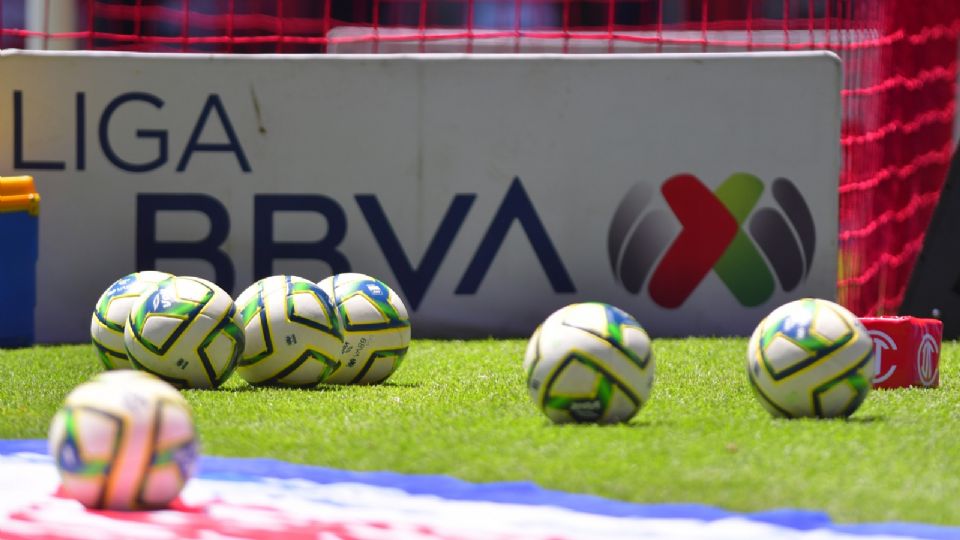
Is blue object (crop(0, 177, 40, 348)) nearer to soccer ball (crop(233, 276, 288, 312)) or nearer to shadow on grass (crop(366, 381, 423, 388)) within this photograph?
soccer ball (crop(233, 276, 288, 312))

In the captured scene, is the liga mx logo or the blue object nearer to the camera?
the blue object

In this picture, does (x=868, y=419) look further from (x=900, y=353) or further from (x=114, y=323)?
(x=114, y=323)

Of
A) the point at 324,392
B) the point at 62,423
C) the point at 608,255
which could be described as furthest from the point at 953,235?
the point at 62,423

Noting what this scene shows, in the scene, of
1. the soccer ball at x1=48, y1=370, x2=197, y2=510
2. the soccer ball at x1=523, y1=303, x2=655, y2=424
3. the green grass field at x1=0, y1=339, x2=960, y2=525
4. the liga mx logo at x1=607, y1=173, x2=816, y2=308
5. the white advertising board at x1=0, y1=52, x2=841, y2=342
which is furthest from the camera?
the liga mx logo at x1=607, y1=173, x2=816, y2=308

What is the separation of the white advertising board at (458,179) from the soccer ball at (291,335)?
3.37 metres

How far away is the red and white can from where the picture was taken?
8242 millimetres

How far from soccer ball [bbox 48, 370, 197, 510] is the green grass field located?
0.96 metres

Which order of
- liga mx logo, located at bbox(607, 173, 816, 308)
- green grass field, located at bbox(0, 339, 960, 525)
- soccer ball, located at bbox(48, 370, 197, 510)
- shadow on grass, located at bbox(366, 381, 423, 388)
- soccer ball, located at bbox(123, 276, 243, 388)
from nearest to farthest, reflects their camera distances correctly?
soccer ball, located at bbox(48, 370, 197, 510) → green grass field, located at bbox(0, 339, 960, 525) → soccer ball, located at bbox(123, 276, 243, 388) → shadow on grass, located at bbox(366, 381, 423, 388) → liga mx logo, located at bbox(607, 173, 816, 308)

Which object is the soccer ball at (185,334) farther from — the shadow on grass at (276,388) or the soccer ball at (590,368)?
the soccer ball at (590,368)

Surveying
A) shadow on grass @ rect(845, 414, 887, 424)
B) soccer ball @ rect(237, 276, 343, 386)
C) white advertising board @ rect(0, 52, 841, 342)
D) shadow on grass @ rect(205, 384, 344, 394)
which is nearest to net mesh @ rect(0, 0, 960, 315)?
white advertising board @ rect(0, 52, 841, 342)

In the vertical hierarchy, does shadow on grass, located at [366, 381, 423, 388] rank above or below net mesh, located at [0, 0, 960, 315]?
below

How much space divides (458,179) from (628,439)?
19.4 ft

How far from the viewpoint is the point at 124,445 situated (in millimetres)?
4918

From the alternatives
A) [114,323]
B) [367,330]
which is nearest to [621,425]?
[367,330]
